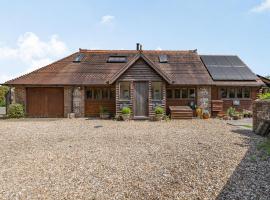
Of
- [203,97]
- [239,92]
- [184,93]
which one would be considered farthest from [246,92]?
[184,93]

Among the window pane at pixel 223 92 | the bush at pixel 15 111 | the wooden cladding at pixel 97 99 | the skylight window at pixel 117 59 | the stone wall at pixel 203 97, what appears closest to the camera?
the bush at pixel 15 111

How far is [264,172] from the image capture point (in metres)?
6.08

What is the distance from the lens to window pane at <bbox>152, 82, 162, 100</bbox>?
1942 cm

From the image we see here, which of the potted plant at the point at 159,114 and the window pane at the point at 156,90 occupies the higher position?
the window pane at the point at 156,90

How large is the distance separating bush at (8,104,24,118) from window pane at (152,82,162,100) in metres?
10.9

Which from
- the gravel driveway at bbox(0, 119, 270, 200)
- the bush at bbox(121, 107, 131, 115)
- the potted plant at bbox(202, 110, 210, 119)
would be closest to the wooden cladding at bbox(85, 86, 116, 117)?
the bush at bbox(121, 107, 131, 115)

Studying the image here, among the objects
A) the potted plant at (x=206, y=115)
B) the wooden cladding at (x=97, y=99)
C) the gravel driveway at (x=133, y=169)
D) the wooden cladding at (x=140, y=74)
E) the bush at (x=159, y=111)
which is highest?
the wooden cladding at (x=140, y=74)

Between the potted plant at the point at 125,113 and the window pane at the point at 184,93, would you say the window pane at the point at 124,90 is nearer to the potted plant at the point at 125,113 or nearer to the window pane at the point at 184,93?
the potted plant at the point at 125,113

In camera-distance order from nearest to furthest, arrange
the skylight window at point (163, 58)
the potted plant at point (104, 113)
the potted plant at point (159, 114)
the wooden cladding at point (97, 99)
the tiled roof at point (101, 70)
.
→ 1. the potted plant at point (159, 114)
2. the potted plant at point (104, 113)
3. the tiled roof at point (101, 70)
4. the wooden cladding at point (97, 99)
5. the skylight window at point (163, 58)

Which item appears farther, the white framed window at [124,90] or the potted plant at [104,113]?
the potted plant at [104,113]

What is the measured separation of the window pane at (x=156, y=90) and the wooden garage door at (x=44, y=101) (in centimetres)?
782

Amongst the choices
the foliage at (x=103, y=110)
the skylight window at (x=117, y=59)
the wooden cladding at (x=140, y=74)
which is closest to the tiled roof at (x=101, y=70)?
the skylight window at (x=117, y=59)

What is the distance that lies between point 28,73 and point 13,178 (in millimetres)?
17916

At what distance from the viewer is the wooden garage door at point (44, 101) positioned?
21.2m
